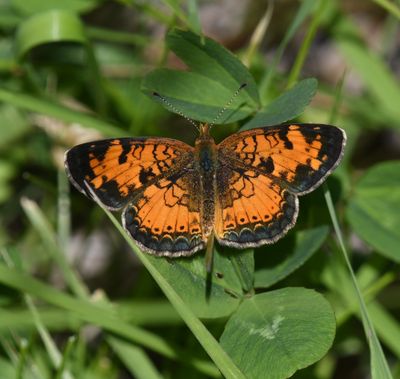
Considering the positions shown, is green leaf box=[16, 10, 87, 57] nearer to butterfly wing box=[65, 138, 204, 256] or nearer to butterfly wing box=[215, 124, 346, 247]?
butterfly wing box=[65, 138, 204, 256]

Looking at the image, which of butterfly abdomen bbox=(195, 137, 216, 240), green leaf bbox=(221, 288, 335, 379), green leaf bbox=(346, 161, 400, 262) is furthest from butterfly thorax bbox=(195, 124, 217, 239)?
green leaf bbox=(346, 161, 400, 262)

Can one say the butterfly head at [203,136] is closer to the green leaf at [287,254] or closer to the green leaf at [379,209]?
the green leaf at [287,254]

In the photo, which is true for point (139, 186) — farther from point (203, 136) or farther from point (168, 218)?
point (203, 136)

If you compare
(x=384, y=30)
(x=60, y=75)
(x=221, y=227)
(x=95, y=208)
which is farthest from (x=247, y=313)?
(x=384, y=30)

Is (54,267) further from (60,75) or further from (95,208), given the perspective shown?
(60,75)

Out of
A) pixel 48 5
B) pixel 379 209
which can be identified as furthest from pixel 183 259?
pixel 48 5

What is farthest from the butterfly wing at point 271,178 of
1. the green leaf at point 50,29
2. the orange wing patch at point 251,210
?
the green leaf at point 50,29

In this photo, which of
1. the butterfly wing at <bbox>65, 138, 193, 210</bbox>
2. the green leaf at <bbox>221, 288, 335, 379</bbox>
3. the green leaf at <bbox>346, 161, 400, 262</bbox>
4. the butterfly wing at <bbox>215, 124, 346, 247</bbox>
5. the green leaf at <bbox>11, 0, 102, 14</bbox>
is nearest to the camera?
the green leaf at <bbox>221, 288, 335, 379</bbox>
